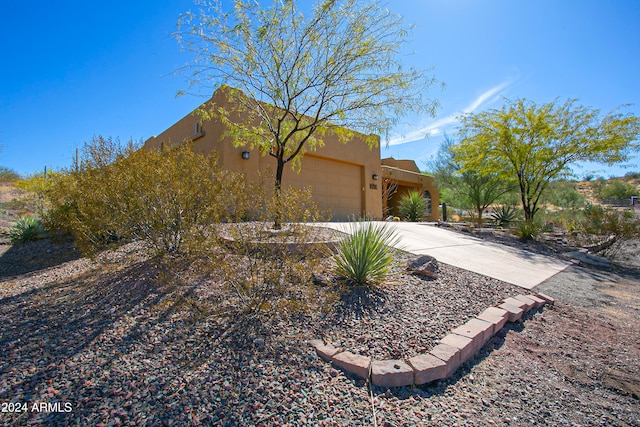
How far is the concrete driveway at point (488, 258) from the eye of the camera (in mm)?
5600

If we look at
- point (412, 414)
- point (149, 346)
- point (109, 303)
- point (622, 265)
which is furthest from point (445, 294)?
point (622, 265)

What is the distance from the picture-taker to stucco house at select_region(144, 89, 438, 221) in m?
10.3

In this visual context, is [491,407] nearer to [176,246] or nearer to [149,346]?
[149,346]

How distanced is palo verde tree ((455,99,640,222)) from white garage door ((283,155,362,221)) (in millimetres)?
4982

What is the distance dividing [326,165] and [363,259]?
383 inches

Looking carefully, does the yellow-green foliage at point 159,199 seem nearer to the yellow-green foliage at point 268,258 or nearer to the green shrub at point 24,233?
the yellow-green foliage at point 268,258

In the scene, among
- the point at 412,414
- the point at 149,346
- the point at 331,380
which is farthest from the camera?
the point at 149,346

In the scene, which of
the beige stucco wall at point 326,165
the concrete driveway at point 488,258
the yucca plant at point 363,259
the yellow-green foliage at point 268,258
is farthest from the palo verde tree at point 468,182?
the yellow-green foliage at point 268,258

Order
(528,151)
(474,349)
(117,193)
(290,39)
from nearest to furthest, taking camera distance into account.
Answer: (474,349) → (117,193) → (290,39) → (528,151)

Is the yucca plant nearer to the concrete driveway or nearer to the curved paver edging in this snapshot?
Answer: the concrete driveway

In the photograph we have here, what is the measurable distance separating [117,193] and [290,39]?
3.96 meters

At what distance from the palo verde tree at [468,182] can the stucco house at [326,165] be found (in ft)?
10.2

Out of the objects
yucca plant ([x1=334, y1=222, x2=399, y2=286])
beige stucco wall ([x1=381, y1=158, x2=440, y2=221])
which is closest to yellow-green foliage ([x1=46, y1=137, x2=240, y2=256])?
yucca plant ([x1=334, y1=222, x2=399, y2=286])

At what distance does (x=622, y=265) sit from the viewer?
26.2ft
